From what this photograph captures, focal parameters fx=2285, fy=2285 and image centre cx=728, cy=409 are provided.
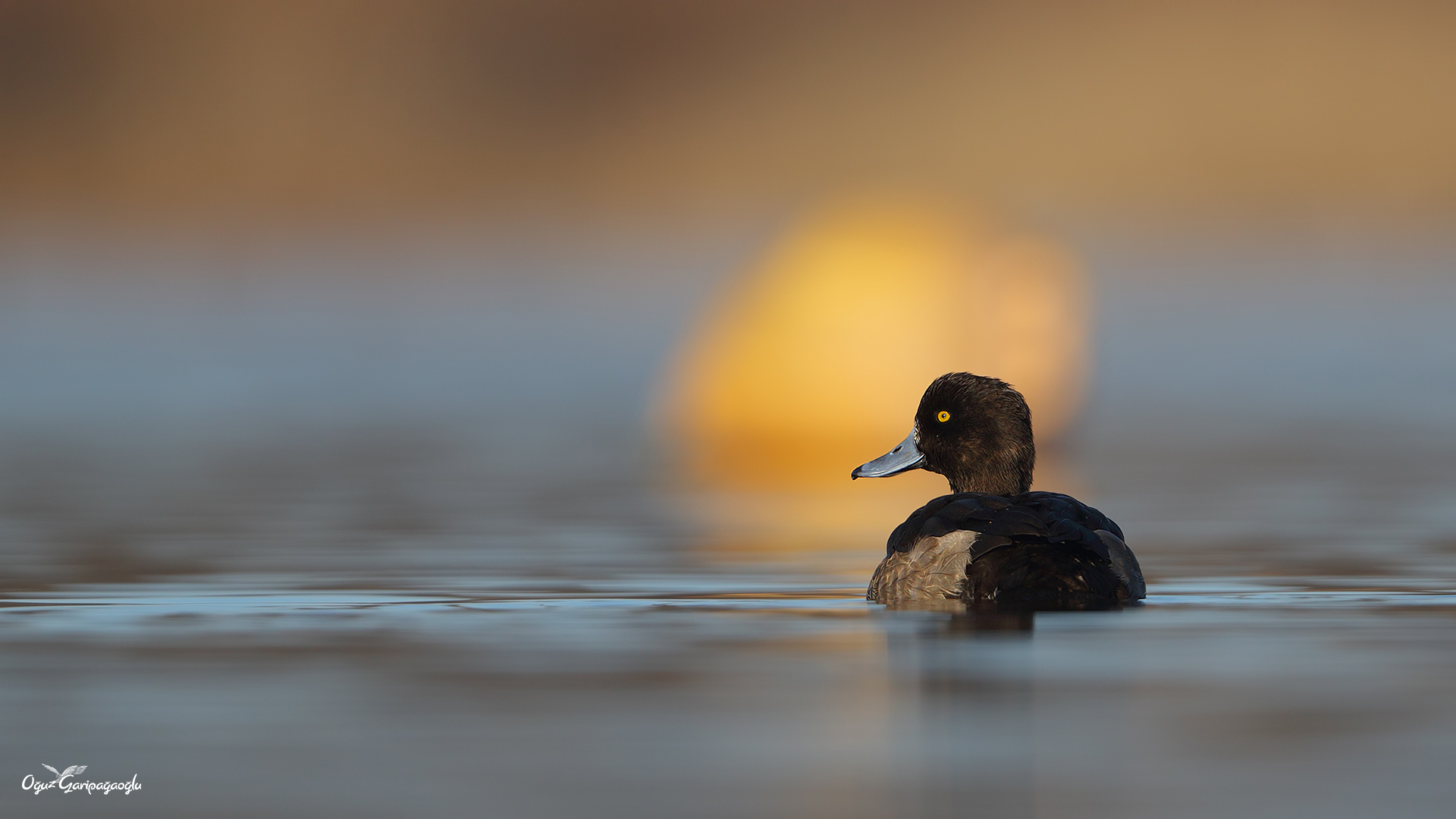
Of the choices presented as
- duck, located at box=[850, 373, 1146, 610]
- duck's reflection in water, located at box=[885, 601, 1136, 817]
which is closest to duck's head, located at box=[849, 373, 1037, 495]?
duck, located at box=[850, 373, 1146, 610]

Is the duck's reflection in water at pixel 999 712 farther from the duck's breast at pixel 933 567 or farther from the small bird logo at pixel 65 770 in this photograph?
the small bird logo at pixel 65 770

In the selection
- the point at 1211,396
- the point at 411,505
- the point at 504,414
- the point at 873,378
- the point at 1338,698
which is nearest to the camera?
the point at 1338,698

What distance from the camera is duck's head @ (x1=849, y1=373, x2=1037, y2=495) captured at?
8.96 metres

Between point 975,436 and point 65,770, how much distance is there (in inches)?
193

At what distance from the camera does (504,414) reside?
86.3 ft

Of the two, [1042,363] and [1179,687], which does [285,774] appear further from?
[1042,363]

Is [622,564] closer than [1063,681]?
No

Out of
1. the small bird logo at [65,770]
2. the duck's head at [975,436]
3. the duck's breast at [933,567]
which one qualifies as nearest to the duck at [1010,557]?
the duck's breast at [933,567]

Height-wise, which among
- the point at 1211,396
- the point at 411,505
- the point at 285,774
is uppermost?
the point at 1211,396

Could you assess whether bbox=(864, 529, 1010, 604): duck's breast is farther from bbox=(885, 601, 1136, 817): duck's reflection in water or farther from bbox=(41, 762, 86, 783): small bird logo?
bbox=(41, 762, 86, 783): small bird logo

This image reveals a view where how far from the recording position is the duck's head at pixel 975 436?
8.96 metres

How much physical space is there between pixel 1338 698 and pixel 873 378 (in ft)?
46.5

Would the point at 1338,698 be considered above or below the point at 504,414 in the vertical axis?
below

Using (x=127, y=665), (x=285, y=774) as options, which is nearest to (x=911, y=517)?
(x=127, y=665)
